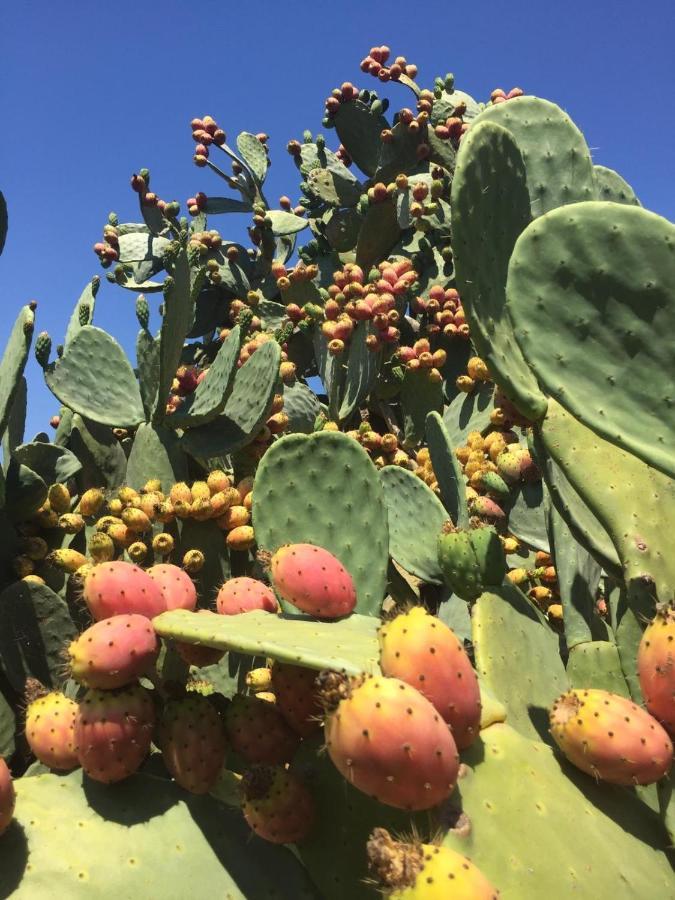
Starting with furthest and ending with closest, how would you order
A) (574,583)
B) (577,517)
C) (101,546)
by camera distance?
(101,546), (574,583), (577,517)

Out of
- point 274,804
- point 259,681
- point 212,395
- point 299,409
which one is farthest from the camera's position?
point 299,409

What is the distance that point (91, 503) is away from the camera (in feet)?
9.32

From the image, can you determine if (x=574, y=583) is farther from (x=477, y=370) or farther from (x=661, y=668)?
(x=477, y=370)

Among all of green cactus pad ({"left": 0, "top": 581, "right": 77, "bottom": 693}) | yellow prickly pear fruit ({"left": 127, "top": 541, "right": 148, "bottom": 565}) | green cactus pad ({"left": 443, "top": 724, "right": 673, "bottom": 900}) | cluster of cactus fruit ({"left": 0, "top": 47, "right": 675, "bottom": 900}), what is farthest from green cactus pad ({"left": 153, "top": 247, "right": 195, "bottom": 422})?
green cactus pad ({"left": 443, "top": 724, "right": 673, "bottom": 900})

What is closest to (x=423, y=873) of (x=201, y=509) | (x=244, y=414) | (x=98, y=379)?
(x=201, y=509)

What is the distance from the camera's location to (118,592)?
1.39 meters

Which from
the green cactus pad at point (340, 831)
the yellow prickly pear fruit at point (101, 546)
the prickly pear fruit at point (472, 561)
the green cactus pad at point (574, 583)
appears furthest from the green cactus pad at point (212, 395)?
the green cactus pad at point (340, 831)

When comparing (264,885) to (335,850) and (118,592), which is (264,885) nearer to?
(335,850)

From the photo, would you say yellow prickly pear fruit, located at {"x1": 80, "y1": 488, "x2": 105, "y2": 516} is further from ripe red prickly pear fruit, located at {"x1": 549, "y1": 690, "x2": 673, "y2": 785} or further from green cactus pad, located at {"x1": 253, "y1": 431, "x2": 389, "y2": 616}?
ripe red prickly pear fruit, located at {"x1": 549, "y1": 690, "x2": 673, "y2": 785}

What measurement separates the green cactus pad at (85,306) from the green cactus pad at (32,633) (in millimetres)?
1584

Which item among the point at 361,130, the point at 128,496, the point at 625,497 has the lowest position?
the point at 128,496

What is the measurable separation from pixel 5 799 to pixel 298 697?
50 cm

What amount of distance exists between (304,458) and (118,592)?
748 mm

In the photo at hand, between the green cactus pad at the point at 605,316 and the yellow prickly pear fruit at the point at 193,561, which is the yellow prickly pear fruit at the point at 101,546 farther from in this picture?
the green cactus pad at the point at 605,316
